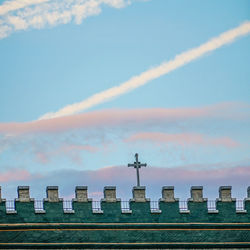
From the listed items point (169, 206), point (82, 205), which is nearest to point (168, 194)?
point (169, 206)

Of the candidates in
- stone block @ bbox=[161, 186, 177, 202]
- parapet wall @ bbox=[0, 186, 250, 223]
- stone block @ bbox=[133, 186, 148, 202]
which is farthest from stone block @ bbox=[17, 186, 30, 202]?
stone block @ bbox=[161, 186, 177, 202]

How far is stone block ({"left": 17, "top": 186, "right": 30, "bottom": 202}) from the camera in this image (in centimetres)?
12094

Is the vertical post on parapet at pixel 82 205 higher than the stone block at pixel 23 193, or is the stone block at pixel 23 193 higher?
the stone block at pixel 23 193

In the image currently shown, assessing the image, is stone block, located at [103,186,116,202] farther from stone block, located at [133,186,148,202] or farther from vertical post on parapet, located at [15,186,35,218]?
vertical post on parapet, located at [15,186,35,218]

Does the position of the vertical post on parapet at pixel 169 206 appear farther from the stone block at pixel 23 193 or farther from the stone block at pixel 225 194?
the stone block at pixel 23 193

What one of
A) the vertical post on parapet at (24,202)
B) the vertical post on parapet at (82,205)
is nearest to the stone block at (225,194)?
the vertical post on parapet at (82,205)

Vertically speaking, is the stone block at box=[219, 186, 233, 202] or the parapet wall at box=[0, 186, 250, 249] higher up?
the stone block at box=[219, 186, 233, 202]

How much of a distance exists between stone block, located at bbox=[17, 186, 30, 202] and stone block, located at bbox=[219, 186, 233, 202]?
1081cm

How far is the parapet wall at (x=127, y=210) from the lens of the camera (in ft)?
397

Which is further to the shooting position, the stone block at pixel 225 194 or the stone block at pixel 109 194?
the stone block at pixel 225 194

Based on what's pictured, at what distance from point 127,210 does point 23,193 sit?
588 cm

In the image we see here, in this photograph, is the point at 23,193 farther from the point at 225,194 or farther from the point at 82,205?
the point at 225,194

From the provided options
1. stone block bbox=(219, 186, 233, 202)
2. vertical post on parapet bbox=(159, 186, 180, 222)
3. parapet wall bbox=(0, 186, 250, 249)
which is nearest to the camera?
parapet wall bbox=(0, 186, 250, 249)

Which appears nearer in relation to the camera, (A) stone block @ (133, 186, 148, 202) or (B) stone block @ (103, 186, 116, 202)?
(B) stone block @ (103, 186, 116, 202)
